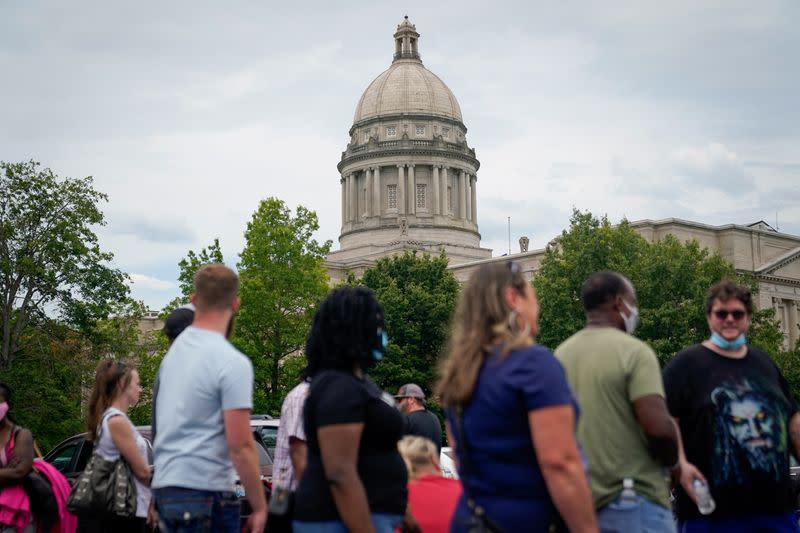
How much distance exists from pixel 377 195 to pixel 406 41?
2312cm

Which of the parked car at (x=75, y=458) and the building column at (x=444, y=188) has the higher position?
the building column at (x=444, y=188)

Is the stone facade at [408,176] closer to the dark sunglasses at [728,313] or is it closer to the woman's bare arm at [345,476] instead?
the dark sunglasses at [728,313]

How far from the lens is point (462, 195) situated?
107250 mm

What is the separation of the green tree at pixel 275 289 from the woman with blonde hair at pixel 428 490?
36.7 metres

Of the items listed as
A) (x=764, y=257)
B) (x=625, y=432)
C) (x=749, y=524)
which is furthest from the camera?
(x=764, y=257)

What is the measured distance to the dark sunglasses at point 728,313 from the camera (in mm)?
7379

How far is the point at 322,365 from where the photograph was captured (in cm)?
596

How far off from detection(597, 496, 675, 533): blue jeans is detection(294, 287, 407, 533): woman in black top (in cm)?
116

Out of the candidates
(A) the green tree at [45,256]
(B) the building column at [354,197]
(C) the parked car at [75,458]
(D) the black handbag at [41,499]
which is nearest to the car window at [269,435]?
(C) the parked car at [75,458]

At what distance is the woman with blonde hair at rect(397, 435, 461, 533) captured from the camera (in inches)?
243

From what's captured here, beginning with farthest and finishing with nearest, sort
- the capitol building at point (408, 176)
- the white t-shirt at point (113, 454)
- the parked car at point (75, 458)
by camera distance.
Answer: the capitol building at point (408, 176)
the parked car at point (75, 458)
the white t-shirt at point (113, 454)

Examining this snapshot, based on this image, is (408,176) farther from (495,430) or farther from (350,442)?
(495,430)

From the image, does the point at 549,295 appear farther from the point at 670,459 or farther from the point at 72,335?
the point at 670,459

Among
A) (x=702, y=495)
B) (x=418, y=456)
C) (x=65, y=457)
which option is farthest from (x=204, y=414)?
(x=65, y=457)
